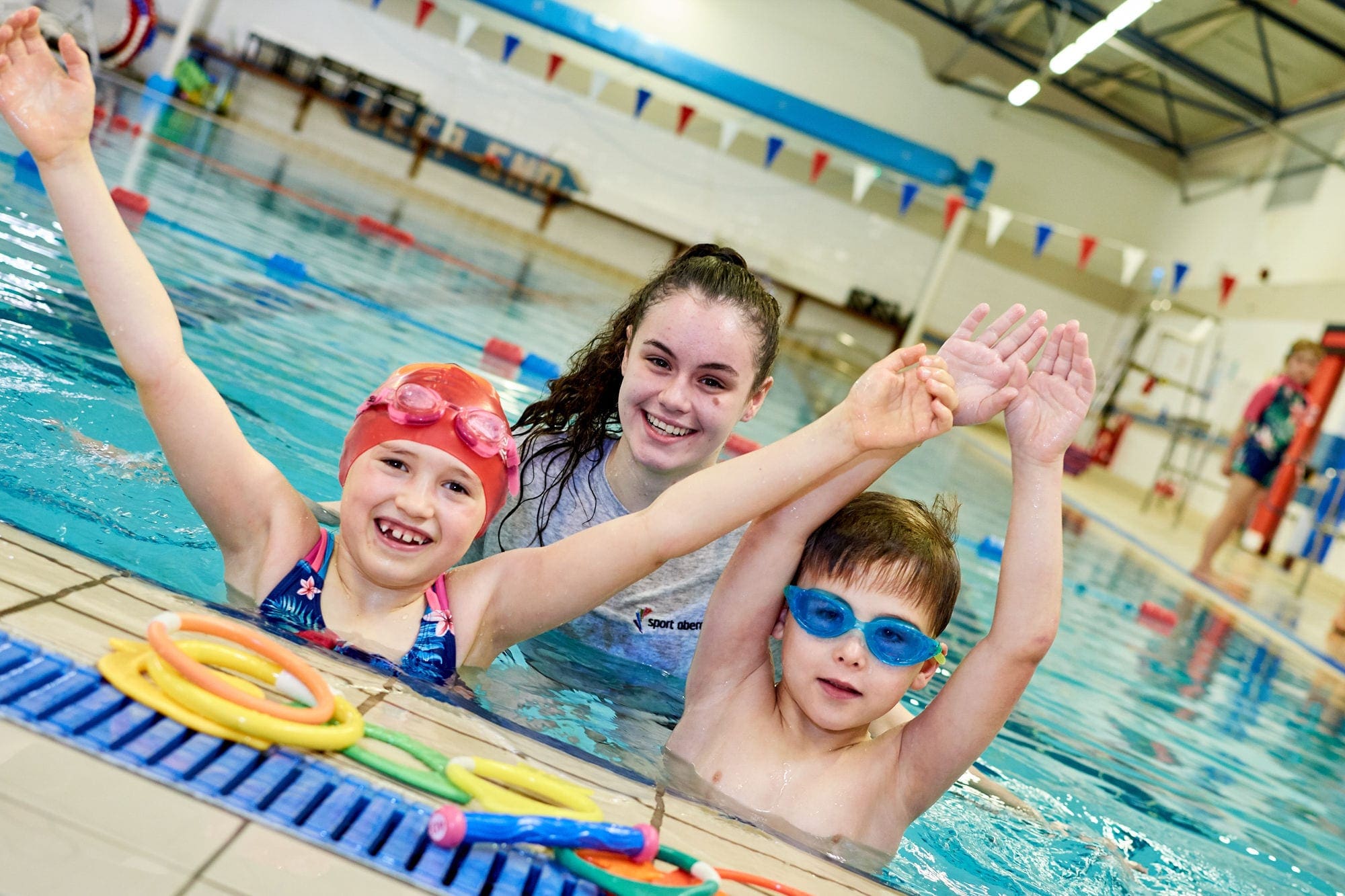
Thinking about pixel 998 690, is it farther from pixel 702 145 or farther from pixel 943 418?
pixel 702 145

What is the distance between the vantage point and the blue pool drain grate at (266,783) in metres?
1.21

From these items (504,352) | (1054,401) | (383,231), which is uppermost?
(383,231)

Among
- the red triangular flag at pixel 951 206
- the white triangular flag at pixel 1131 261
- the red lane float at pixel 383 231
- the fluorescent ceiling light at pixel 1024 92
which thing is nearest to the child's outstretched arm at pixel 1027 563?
the red lane float at pixel 383 231

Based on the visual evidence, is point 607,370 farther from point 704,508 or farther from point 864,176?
point 864,176

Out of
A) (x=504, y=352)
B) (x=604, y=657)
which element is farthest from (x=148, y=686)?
(x=504, y=352)

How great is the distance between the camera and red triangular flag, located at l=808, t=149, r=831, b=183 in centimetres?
1894

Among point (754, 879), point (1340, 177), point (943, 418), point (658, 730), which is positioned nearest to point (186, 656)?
point (754, 879)

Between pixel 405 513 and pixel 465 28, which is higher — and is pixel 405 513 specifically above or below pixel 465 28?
below

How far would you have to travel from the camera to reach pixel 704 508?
1.94 meters

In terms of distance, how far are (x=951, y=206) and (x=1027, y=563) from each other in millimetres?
17303

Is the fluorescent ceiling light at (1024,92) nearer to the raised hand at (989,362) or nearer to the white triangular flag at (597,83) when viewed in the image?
the white triangular flag at (597,83)

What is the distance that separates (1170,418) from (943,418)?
14945 mm

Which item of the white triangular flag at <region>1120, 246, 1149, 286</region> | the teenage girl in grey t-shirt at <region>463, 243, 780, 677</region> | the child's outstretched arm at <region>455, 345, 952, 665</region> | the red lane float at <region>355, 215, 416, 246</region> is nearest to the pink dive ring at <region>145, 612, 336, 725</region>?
the child's outstretched arm at <region>455, 345, 952, 665</region>

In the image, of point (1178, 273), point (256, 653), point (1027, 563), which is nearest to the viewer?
point (256, 653)
